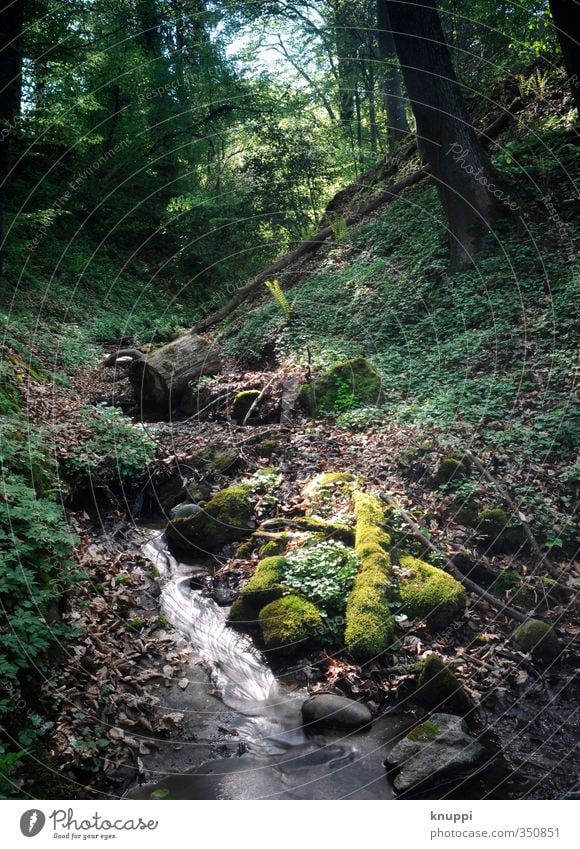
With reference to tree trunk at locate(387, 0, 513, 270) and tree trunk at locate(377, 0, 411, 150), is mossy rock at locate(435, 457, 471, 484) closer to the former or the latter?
tree trunk at locate(387, 0, 513, 270)

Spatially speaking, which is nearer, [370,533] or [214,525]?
[370,533]

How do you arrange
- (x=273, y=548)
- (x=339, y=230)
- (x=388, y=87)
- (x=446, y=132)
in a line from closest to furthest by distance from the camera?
1. (x=273, y=548)
2. (x=446, y=132)
3. (x=339, y=230)
4. (x=388, y=87)

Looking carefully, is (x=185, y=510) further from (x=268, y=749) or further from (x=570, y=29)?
(x=570, y=29)

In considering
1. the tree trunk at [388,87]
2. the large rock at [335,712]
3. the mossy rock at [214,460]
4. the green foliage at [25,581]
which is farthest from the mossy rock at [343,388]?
the tree trunk at [388,87]

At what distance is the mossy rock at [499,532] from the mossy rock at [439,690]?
1645 millimetres

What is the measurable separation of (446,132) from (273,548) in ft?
25.9

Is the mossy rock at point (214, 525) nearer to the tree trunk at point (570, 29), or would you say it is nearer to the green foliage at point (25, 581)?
the green foliage at point (25, 581)

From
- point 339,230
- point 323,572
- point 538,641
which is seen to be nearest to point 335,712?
point 323,572

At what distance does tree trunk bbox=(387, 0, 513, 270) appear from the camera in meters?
9.06

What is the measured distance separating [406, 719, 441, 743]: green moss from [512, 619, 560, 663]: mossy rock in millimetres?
1213

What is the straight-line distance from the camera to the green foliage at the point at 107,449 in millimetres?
7152

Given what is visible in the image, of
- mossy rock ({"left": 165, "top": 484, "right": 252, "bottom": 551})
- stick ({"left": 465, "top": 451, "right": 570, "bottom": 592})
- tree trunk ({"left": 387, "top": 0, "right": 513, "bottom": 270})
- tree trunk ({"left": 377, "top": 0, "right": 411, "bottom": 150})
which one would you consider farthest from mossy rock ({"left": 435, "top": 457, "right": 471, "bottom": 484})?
tree trunk ({"left": 377, "top": 0, "right": 411, "bottom": 150})

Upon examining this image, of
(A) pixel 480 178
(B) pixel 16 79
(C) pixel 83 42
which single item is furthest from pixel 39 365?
(A) pixel 480 178

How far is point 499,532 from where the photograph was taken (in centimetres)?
566
